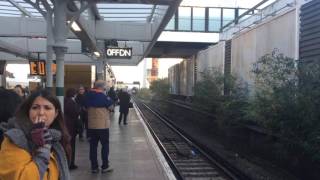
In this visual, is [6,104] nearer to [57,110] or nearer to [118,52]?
[57,110]

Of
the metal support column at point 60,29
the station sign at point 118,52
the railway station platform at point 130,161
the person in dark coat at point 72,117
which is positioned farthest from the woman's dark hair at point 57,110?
the station sign at point 118,52

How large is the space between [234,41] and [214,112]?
2828 millimetres

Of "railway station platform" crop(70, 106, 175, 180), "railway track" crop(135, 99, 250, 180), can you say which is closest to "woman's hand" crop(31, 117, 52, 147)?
"railway station platform" crop(70, 106, 175, 180)

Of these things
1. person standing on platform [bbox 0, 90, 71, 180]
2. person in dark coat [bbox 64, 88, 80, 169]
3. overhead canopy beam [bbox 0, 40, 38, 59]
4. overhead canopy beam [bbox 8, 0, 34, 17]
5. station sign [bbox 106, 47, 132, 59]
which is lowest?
person in dark coat [bbox 64, 88, 80, 169]

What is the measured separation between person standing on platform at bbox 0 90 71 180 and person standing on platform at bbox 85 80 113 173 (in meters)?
7.39

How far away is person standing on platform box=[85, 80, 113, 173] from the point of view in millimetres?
10453

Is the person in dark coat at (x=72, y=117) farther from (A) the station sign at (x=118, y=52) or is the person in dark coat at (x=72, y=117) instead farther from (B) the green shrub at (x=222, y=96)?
(A) the station sign at (x=118, y=52)

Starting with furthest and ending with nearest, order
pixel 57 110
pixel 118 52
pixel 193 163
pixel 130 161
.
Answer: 1. pixel 118 52
2. pixel 193 163
3. pixel 130 161
4. pixel 57 110

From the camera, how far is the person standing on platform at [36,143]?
261 cm

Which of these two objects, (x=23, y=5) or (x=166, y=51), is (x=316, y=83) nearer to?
(x=23, y=5)

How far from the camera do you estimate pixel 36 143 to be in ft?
8.75

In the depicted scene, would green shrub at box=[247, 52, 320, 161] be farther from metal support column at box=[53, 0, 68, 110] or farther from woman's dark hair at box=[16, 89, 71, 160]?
woman's dark hair at box=[16, 89, 71, 160]

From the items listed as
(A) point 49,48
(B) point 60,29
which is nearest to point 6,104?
(B) point 60,29

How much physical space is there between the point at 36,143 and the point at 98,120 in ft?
25.6
